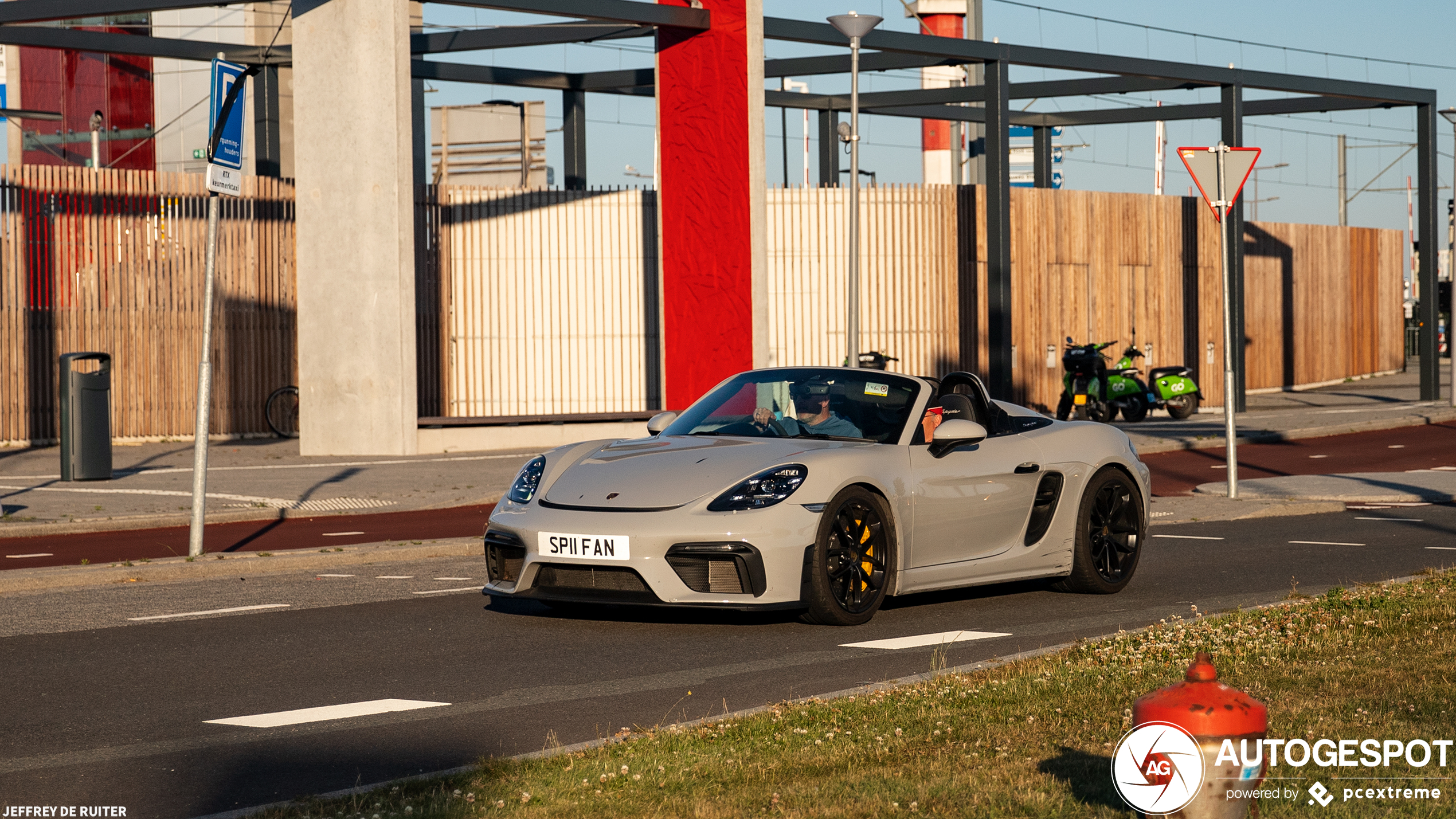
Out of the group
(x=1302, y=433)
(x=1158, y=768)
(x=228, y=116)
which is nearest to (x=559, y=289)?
(x=1302, y=433)

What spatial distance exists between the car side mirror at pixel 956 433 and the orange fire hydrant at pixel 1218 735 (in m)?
4.97

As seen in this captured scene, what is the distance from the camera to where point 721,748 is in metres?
5.25

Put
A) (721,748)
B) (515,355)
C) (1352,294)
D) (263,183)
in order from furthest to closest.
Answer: (1352,294), (515,355), (263,183), (721,748)

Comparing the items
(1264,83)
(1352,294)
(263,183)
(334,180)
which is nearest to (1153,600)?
(334,180)

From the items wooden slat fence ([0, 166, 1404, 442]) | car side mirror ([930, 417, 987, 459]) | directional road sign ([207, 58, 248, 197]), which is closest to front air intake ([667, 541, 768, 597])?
car side mirror ([930, 417, 987, 459])

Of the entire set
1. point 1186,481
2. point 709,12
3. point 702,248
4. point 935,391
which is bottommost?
point 1186,481

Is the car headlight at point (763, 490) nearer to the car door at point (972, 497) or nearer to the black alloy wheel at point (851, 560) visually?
the black alloy wheel at point (851, 560)

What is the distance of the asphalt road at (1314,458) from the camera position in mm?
19484

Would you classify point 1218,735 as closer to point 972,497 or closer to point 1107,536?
point 972,497

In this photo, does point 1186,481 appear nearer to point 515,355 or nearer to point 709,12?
point 709,12

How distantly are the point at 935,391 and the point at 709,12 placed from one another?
50.8ft

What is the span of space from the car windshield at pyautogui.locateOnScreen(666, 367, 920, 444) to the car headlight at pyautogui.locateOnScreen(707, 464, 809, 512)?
2.51 feet

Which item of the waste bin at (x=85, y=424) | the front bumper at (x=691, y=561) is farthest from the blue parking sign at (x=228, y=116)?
the waste bin at (x=85, y=424)

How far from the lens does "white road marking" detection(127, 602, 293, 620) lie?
8.98m
